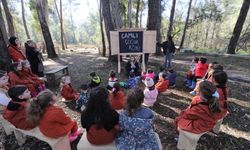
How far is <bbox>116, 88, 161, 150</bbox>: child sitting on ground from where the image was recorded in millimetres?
2275

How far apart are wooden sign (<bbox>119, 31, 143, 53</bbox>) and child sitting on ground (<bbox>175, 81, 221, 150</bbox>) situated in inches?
165

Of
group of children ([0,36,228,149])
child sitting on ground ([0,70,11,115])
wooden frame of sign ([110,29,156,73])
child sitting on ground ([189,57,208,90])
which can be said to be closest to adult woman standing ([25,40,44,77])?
child sitting on ground ([0,70,11,115])

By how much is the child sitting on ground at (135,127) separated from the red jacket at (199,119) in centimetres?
64

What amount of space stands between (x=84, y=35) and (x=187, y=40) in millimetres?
53598

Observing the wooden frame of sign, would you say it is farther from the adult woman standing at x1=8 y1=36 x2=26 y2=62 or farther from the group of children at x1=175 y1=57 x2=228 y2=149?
the group of children at x1=175 y1=57 x2=228 y2=149

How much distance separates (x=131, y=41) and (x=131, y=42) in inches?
1.5

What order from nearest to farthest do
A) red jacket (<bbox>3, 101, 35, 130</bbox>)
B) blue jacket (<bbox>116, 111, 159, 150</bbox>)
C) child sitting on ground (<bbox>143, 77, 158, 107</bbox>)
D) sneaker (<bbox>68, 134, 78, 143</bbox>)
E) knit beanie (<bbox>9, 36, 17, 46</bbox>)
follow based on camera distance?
blue jacket (<bbox>116, 111, 159, 150</bbox>) < red jacket (<bbox>3, 101, 35, 130</bbox>) < sneaker (<bbox>68, 134, 78, 143</bbox>) < child sitting on ground (<bbox>143, 77, 158, 107</bbox>) < knit beanie (<bbox>9, 36, 17, 46</bbox>)

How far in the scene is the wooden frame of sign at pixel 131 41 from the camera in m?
6.53

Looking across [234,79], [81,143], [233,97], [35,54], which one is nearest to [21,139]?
[81,143]

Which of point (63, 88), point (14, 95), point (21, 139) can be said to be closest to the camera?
point (14, 95)

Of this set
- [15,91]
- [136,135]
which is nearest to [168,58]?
[136,135]

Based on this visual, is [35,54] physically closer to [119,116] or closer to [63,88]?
[63,88]

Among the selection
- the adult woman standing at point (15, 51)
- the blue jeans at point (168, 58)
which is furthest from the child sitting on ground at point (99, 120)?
the blue jeans at point (168, 58)

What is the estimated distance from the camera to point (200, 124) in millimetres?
2684
